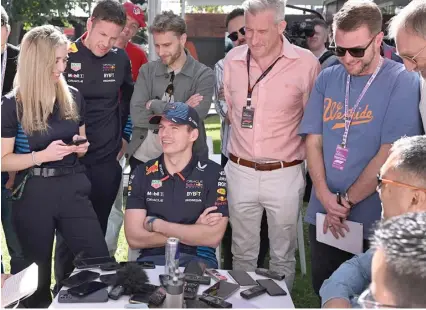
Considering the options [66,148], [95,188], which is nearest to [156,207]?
[66,148]

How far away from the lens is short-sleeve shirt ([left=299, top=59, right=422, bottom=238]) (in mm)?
2670

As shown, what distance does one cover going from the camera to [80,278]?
8.12 ft

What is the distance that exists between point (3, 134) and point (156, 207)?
0.86m

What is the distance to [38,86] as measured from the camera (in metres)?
3.04

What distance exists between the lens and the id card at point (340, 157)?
2.76 metres

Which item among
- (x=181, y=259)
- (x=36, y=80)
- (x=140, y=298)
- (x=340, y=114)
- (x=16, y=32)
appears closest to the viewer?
(x=140, y=298)

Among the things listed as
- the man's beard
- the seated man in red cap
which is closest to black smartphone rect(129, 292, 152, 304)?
the man's beard

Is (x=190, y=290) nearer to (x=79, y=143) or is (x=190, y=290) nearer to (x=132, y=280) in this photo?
(x=132, y=280)

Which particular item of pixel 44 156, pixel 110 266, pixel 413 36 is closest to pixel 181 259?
pixel 110 266

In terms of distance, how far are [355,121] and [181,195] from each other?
3.22 ft

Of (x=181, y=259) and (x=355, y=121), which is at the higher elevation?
(x=355, y=121)

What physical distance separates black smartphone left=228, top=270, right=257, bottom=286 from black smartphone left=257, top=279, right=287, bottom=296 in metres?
0.04

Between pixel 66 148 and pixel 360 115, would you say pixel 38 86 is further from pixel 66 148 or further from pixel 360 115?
pixel 360 115

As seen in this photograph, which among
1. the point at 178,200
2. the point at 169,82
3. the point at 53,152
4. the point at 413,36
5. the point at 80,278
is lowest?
the point at 80,278
